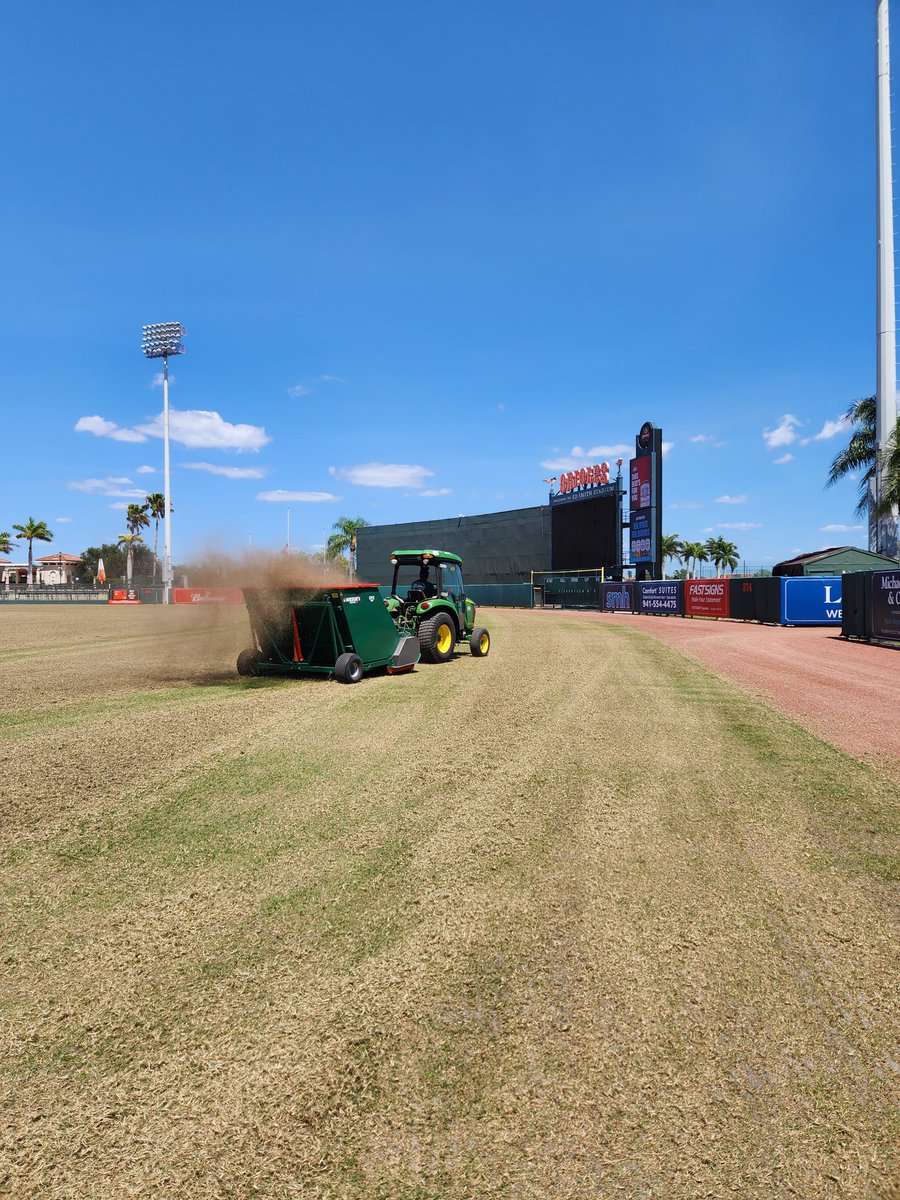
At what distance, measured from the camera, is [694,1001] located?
278 centimetres

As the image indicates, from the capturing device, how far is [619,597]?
141ft

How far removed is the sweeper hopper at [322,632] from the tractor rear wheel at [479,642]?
8.88 ft

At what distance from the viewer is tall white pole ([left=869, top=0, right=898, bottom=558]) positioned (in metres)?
35.8

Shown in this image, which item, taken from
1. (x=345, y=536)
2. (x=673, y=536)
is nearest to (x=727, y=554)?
(x=673, y=536)

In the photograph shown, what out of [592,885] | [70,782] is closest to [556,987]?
[592,885]

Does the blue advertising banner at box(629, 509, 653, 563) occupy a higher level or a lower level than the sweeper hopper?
higher

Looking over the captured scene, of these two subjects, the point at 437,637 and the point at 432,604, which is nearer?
the point at 437,637

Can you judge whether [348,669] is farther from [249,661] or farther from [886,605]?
[886,605]

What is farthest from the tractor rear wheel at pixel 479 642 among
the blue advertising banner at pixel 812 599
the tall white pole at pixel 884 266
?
the tall white pole at pixel 884 266

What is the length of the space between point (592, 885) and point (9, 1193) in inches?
111

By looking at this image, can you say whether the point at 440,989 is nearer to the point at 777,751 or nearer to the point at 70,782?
the point at 70,782

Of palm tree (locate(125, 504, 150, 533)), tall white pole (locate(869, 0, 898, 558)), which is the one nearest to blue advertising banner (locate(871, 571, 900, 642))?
tall white pole (locate(869, 0, 898, 558))

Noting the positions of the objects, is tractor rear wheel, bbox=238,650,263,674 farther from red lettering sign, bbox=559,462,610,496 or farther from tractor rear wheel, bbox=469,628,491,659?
red lettering sign, bbox=559,462,610,496

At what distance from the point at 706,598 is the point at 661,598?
5.04 m
